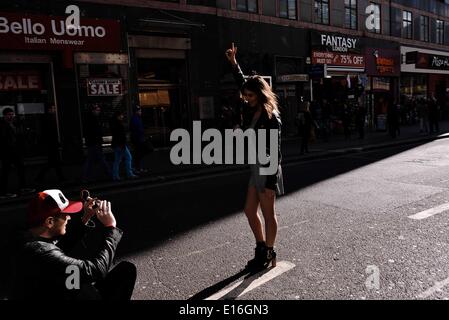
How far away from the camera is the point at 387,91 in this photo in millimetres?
27562

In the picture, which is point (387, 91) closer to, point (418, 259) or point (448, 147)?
point (448, 147)

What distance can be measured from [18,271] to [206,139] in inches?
561

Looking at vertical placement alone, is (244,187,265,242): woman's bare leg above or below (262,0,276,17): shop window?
below

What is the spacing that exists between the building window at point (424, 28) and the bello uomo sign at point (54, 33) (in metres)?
24.8

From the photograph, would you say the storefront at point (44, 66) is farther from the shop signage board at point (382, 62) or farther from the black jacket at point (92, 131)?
the shop signage board at point (382, 62)

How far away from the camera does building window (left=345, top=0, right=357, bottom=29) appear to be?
2389 cm

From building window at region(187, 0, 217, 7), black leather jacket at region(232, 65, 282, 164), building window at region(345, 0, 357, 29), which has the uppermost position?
building window at region(345, 0, 357, 29)

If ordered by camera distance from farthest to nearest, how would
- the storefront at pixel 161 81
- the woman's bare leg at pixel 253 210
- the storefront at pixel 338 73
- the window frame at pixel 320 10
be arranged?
the window frame at pixel 320 10 < the storefront at pixel 338 73 < the storefront at pixel 161 81 < the woman's bare leg at pixel 253 210

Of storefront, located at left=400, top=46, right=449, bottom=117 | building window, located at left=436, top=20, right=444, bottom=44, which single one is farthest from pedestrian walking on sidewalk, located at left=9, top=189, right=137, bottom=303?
building window, located at left=436, top=20, right=444, bottom=44

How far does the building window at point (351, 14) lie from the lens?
23891mm

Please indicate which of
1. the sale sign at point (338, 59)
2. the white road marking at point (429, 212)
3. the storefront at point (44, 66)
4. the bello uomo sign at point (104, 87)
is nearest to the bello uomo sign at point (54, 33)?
the storefront at point (44, 66)

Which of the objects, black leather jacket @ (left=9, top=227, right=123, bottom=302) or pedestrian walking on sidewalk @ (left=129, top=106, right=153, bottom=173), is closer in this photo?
black leather jacket @ (left=9, top=227, right=123, bottom=302)

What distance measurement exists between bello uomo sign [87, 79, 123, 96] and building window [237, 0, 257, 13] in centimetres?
689

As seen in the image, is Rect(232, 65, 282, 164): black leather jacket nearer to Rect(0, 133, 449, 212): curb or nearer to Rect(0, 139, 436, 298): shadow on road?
Rect(0, 139, 436, 298): shadow on road
